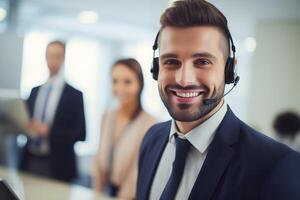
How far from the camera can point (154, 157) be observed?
88 cm

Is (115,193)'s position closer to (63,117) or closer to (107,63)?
(63,117)

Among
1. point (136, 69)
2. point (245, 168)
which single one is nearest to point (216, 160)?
point (245, 168)

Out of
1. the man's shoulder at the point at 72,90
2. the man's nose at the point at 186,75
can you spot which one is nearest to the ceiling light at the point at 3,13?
the man's shoulder at the point at 72,90

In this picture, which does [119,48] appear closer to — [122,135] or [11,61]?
[122,135]

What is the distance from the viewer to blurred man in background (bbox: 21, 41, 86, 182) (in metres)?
1.66

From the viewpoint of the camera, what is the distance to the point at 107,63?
155 centimetres

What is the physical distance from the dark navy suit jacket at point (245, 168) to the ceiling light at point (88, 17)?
1035mm

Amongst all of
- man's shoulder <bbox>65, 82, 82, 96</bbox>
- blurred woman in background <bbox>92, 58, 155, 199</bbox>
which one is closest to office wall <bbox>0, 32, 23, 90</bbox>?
man's shoulder <bbox>65, 82, 82, 96</bbox>

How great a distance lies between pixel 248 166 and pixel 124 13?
39.1 inches

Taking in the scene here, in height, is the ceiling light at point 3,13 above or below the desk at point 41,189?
above

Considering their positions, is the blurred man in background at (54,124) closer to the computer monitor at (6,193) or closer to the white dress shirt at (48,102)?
the white dress shirt at (48,102)

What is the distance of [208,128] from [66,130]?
1069 mm

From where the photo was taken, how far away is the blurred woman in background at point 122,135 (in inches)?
54.8

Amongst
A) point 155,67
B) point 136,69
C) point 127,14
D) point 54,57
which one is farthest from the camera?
point 54,57
